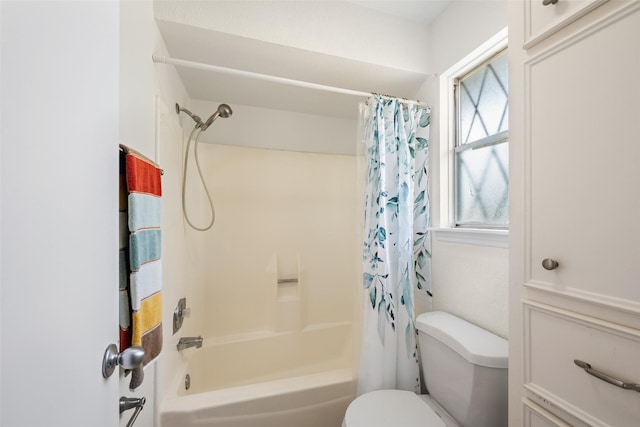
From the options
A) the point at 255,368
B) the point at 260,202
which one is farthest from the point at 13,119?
the point at 255,368

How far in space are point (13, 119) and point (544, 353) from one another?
3.65 feet

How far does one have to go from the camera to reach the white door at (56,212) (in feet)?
1.00

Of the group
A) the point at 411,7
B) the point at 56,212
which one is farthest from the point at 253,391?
the point at 411,7

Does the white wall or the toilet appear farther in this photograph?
the white wall

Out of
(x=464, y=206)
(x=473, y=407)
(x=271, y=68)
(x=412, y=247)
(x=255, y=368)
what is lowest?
(x=255, y=368)

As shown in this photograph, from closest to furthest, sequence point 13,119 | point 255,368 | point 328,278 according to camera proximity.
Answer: point 13,119 → point 255,368 → point 328,278

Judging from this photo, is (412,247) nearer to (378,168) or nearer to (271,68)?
(378,168)

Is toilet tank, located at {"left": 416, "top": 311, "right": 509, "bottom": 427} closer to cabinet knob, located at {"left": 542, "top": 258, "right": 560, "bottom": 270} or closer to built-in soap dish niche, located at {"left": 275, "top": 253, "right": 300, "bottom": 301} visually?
cabinet knob, located at {"left": 542, "top": 258, "right": 560, "bottom": 270}

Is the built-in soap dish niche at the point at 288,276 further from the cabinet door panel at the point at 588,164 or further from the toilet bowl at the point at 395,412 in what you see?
the cabinet door panel at the point at 588,164

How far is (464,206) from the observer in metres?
1.43

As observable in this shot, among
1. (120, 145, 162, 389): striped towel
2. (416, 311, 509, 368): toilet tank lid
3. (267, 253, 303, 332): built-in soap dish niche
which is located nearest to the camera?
(120, 145, 162, 389): striped towel

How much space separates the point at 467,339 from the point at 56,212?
1321mm

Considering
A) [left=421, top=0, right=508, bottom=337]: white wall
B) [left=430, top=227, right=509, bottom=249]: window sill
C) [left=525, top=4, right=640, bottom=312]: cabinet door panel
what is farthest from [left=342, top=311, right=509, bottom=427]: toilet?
[left=525, top=4, right=640, bottom=312]: cabinet door panel

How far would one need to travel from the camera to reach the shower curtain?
1.34 metres
